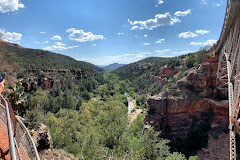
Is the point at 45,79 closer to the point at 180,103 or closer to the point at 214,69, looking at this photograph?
the point at 180,103

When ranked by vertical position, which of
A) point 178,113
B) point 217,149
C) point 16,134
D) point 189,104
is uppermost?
point 16,134

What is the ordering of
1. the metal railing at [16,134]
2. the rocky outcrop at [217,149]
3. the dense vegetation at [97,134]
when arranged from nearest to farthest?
1. the metal railing at [16,134]
2. the dense vegetation at [97,134]
3. the rocky outcrop at [217,149]

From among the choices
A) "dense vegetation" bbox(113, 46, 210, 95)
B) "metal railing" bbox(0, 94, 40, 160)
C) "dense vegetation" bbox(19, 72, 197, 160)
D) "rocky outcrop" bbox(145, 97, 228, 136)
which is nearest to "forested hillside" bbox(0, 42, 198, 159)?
"dense vegetation" bbox(19, 72, 197, 160)

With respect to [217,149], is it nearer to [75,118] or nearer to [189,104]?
[189,104]

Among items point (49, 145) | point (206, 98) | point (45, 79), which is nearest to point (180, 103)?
point (206, 98)

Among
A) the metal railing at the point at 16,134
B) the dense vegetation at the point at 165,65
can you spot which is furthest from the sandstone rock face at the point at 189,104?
the metal railing at the point at 16,134

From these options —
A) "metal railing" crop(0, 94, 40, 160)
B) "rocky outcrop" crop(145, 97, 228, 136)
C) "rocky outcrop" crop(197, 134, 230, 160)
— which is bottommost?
"rocky outcrop" crop(197, 134, 230, 160)

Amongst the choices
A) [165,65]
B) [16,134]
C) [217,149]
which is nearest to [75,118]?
[217,149]

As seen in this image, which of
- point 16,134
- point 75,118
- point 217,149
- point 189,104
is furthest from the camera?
point 75,118

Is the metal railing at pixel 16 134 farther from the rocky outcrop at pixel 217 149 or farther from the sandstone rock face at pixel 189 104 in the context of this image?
the sandstone rock face at pixel 189 104

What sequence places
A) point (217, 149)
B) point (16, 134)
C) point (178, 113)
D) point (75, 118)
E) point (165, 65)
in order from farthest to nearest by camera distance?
point (165, 65)
point (75, 118)
point (178, 113)
point (217, 149)
point (16, 134)

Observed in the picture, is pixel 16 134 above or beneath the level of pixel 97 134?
above

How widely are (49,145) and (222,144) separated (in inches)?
770

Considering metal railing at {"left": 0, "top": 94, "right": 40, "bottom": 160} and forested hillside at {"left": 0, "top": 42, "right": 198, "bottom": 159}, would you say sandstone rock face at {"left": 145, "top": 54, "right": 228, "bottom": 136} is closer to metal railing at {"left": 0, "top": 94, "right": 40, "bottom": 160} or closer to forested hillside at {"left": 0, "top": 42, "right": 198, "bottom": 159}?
forested hillside at {"left": 0, "top": 42, "right": 198, "bottom": 159}
